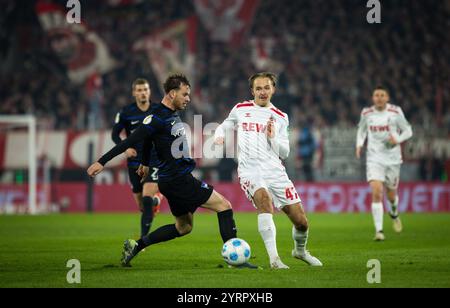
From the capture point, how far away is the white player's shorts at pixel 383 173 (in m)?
15.3

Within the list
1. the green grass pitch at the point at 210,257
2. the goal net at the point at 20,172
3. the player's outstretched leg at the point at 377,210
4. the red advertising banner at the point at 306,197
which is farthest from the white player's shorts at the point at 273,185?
the goal net at the point at 20,172

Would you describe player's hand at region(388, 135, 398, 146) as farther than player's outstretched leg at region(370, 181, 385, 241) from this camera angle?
Yes

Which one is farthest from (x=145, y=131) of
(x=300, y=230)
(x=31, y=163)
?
(x=31, y=163)

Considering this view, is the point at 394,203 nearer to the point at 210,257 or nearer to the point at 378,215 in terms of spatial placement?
the point at 378,215

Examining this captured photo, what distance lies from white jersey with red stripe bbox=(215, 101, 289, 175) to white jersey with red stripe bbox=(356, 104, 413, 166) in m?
5.75

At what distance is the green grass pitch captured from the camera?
27.8 feet

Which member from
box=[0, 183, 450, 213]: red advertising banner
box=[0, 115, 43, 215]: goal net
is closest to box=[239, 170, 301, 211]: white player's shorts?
box=[0, 183, 450, 213]: red advertising banner

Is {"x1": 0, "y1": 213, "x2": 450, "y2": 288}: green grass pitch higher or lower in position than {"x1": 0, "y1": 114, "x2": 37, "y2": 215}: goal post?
lower

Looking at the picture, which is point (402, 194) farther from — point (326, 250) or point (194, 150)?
point (326, 250)

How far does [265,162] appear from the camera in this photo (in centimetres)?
987

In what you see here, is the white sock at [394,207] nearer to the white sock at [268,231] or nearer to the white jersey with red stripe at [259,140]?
the white jersey with red stripe at [259,140]

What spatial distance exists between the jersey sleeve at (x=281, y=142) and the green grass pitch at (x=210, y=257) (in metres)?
1.32

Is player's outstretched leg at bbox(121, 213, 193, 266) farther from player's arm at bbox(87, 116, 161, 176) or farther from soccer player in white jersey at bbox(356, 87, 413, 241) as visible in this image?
soccer player in white jersey at bbox(356, 87, 413, 241)

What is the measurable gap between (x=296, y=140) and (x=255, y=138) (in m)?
A: 14.6
